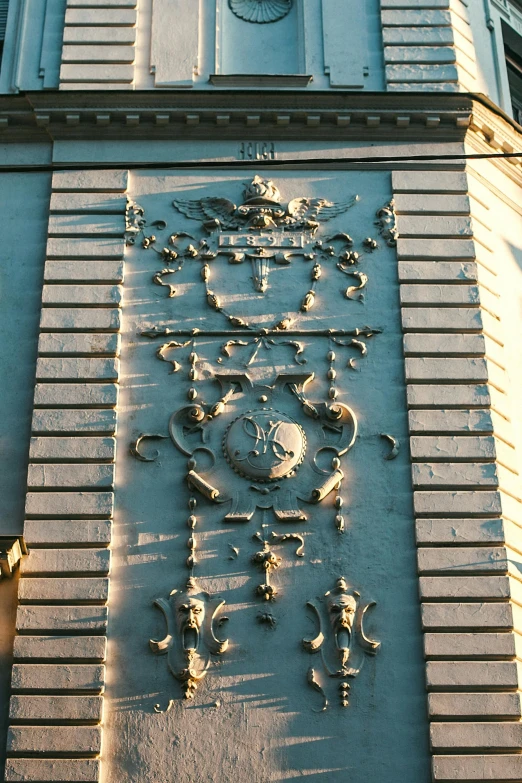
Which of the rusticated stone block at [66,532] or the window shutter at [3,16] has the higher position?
the window shutter at [3,16]

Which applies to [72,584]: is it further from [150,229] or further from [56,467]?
[150,229]

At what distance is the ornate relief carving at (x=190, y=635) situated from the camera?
50.8 feet

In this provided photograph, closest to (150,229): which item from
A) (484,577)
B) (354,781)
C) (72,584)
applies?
(72,584)

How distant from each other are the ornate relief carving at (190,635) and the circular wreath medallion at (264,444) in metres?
1.83

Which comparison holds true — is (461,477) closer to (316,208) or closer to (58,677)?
(316,208)

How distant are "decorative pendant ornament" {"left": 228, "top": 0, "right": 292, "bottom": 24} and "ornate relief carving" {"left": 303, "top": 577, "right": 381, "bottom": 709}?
1030 cm

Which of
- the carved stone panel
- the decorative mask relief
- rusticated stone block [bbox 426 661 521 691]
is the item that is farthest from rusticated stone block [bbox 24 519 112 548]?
rusticated stone block [bbox 426 661 521 691]

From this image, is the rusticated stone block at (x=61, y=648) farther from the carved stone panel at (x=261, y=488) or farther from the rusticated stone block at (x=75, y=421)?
the rusticated stone block at (x=75, y=421)

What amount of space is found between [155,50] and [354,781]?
1193 cm

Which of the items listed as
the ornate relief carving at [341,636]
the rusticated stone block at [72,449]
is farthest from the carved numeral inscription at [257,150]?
the ornate relief carving at [341,636]

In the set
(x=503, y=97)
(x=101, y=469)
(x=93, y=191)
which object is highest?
(x=503, y=97)

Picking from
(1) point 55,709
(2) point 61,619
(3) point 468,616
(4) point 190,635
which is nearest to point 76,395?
(2) point 61,619

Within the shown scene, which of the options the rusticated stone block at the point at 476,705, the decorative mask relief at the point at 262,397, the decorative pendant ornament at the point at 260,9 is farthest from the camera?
A: the decorative pendant ornament at the point at 260,9

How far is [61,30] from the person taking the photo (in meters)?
20.7
